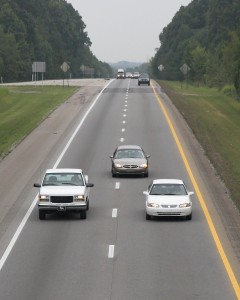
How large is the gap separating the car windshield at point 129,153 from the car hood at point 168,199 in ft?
36.5

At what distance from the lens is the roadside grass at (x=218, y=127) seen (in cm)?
4259

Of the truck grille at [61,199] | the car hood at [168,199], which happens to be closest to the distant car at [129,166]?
the car hood at [168,199]

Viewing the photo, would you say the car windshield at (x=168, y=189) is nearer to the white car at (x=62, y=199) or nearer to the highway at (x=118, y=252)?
the highway at (x=118, y=252)

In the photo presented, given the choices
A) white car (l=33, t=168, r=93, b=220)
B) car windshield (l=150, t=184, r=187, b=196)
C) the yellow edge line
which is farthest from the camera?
car windshield (l=150, t=184, r=187, b=196)

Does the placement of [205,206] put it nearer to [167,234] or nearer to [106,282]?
[167,234]

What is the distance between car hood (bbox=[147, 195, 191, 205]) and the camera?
28267 mm

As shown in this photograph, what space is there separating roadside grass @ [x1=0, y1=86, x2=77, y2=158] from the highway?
13.7 meters

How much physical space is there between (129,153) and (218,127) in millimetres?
25518

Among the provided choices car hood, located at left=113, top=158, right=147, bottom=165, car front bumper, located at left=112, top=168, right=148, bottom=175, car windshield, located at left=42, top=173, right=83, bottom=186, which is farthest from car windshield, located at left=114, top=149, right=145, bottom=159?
car windshield, located at left=42, top=173, right=83, bottom=186

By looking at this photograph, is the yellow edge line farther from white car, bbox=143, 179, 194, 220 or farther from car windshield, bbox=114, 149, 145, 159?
car windshield, bbox=114, 149, 145, 159

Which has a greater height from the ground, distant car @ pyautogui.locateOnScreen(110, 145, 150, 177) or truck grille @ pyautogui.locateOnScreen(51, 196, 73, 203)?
truck grille @ pyautogui.locateOnScreen(51, 196, 73, 203)

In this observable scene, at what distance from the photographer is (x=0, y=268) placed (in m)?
21.4

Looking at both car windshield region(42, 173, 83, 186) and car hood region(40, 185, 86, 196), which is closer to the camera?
Result: car hood region(40, 185, 86, 196)

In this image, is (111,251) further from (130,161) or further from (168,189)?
(130,161)
